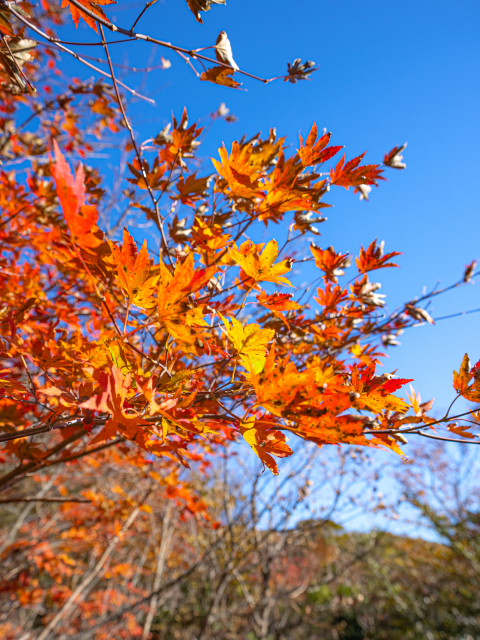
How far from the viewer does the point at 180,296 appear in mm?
850

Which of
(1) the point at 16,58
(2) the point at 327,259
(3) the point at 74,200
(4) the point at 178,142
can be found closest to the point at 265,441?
(3) the point at 74,200

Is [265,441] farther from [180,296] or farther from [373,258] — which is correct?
[373,258]

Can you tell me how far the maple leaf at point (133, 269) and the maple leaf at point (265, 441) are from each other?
0.43 meters

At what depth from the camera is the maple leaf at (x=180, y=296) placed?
0.82 meters

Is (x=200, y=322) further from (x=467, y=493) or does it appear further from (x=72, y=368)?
(x=467, y=493)

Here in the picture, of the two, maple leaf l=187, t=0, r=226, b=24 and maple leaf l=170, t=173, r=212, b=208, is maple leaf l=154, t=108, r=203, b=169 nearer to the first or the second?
maple leaf l=170, t=173, r=212, b=208

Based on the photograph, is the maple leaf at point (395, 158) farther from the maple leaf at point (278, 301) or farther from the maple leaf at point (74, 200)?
the maple leaf at point (74, 200)

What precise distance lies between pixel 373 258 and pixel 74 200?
1.17 metres

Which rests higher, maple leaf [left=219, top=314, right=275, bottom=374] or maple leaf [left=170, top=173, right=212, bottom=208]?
maple leaf [left=170, top=173, right=212, bottom=208]

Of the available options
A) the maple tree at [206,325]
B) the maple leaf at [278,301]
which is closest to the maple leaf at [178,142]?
the maple tree at [206,325]

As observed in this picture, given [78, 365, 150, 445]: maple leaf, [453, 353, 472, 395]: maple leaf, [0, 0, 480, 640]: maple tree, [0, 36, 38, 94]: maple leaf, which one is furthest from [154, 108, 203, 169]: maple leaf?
[453, 353, 472, 395]: maple leaf

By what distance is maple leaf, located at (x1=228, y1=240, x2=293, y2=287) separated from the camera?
0.98 m

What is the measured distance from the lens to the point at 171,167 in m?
1.33

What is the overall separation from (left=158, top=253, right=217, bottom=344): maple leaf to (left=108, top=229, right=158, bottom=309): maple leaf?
0.15ft
